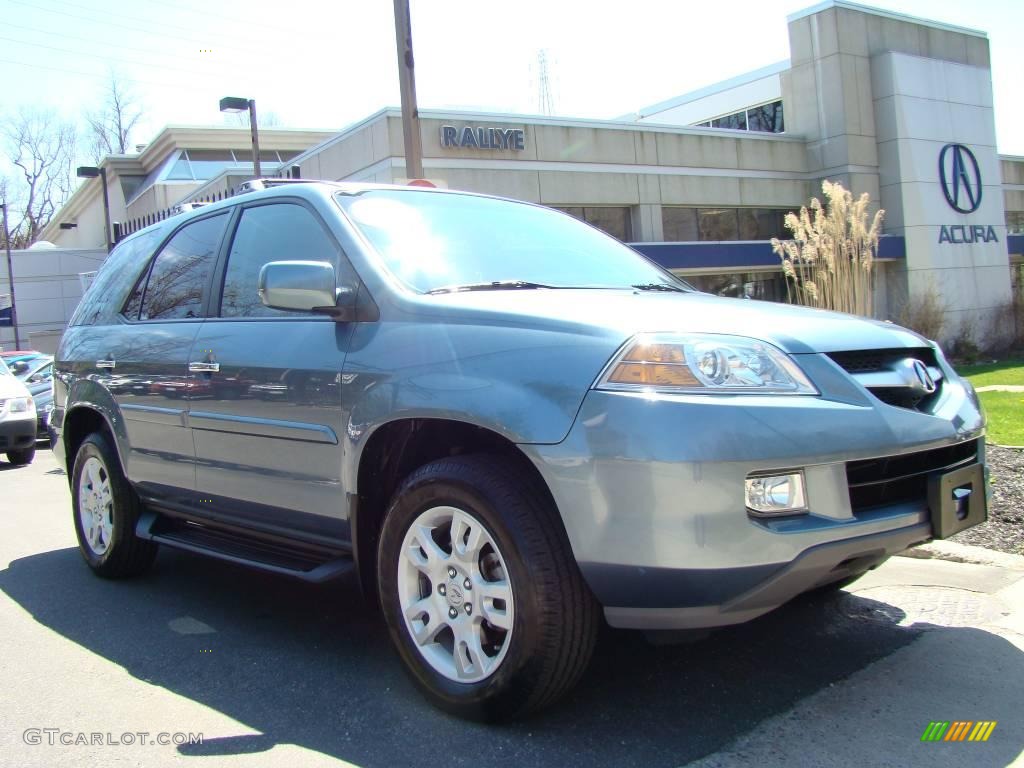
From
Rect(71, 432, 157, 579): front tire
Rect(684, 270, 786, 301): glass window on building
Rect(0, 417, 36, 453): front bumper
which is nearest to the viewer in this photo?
Rect(71, 432, 157, 579): front tire

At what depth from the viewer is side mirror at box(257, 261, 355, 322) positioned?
3.21 metres

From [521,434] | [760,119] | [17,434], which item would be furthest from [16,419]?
[760,119]

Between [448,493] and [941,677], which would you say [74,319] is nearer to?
[448,493]

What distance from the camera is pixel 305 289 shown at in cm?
322

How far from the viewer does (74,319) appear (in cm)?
554

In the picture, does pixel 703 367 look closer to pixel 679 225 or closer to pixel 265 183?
pixel 265 183

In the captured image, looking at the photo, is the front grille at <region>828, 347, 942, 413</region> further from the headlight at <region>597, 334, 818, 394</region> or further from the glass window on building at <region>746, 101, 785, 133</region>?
the glass window on building at <region>746, 101, 785, 133</region>

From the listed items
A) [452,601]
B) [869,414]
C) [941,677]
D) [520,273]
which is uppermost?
[520,273]

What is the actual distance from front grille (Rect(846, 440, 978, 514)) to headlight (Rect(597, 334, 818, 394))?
305 mm

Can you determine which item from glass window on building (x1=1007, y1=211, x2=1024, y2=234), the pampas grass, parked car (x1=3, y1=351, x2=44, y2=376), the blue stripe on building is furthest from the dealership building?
the pampas grass

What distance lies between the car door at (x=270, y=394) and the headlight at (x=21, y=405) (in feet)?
29.2

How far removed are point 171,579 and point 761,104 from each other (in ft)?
84.6

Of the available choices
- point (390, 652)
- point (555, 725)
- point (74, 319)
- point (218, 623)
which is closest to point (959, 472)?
point (555, 725)

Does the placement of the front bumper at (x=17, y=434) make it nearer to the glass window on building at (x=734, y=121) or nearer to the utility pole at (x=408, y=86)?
the utility pole at (x=408, y=86)
